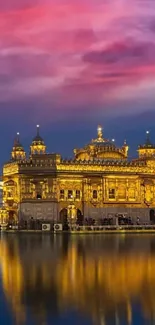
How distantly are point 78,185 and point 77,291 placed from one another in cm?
5526

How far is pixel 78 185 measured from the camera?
72375 millimetres

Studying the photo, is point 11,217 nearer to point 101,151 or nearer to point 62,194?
point 62,194

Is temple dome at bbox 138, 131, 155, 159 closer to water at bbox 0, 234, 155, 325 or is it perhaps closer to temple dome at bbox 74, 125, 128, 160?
temple dome at bbox 74, 125, 128, 160

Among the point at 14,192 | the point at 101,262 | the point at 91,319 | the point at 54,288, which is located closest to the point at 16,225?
the point at 14,192

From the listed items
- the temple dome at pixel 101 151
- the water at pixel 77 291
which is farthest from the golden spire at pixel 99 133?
the water at pixel 77 291

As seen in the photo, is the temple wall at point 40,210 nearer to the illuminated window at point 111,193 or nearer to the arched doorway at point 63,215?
the arched doorway at point 63,215

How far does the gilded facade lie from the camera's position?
70.2 meters

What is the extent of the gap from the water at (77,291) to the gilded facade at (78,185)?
1722 inches

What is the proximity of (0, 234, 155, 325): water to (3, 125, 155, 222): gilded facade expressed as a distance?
43.7 m

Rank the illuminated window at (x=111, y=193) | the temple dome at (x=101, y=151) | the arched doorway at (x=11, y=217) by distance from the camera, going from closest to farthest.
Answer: the arched doorway at (x=11, y=217) < the illuminated window at (x=111, y=193) < the temple dome at (x=101, y=151)

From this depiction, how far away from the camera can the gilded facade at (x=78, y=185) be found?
230 feet

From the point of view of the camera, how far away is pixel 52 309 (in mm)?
14805

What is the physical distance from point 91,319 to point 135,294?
125 inches

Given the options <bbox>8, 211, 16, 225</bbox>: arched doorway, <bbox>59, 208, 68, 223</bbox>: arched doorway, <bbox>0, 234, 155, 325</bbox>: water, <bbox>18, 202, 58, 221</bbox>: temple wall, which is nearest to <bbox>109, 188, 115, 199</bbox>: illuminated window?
<bbox>59, 208, 68, 223</bbox>: arched doorway
